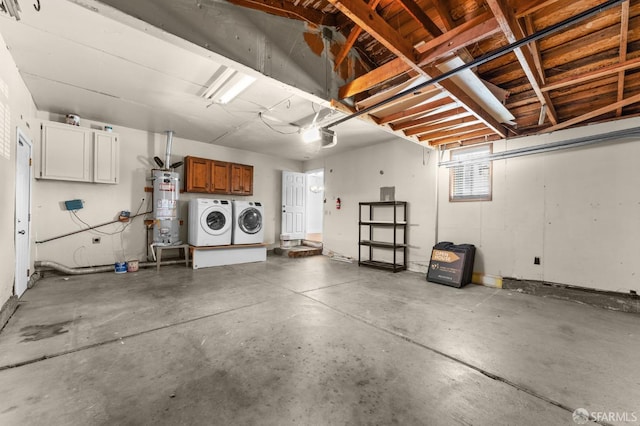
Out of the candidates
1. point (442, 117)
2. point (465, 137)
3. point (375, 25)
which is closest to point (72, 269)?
point (375, 25)

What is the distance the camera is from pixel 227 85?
3.15 meters

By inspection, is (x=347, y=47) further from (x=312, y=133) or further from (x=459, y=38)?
(x=312, y=133)

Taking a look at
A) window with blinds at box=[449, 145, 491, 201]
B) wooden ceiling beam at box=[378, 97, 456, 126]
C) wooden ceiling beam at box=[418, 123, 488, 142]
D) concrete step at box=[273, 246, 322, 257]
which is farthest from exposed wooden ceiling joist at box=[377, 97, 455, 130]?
concrete step at box=[273, 246, 322, 257]

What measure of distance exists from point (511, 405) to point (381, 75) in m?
2.81

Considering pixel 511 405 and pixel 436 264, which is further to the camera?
pixel 436 264

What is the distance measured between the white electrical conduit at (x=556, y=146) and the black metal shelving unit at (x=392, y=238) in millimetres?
1341

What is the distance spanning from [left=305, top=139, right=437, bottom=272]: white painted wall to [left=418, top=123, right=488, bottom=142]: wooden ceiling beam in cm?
64

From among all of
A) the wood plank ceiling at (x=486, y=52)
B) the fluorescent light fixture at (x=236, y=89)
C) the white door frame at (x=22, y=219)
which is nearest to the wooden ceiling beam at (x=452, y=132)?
the wood plank ceiling at (x=486, y=52)

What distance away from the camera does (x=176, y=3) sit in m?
1.88

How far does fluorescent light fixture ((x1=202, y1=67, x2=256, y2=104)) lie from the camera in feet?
9.62

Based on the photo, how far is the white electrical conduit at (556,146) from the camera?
317 cm

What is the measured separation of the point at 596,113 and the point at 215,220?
6104 mm

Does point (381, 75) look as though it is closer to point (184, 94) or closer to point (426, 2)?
point (426, 2)

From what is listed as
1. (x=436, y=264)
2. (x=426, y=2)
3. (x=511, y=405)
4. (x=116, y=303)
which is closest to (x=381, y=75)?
(x=426, y=2)
